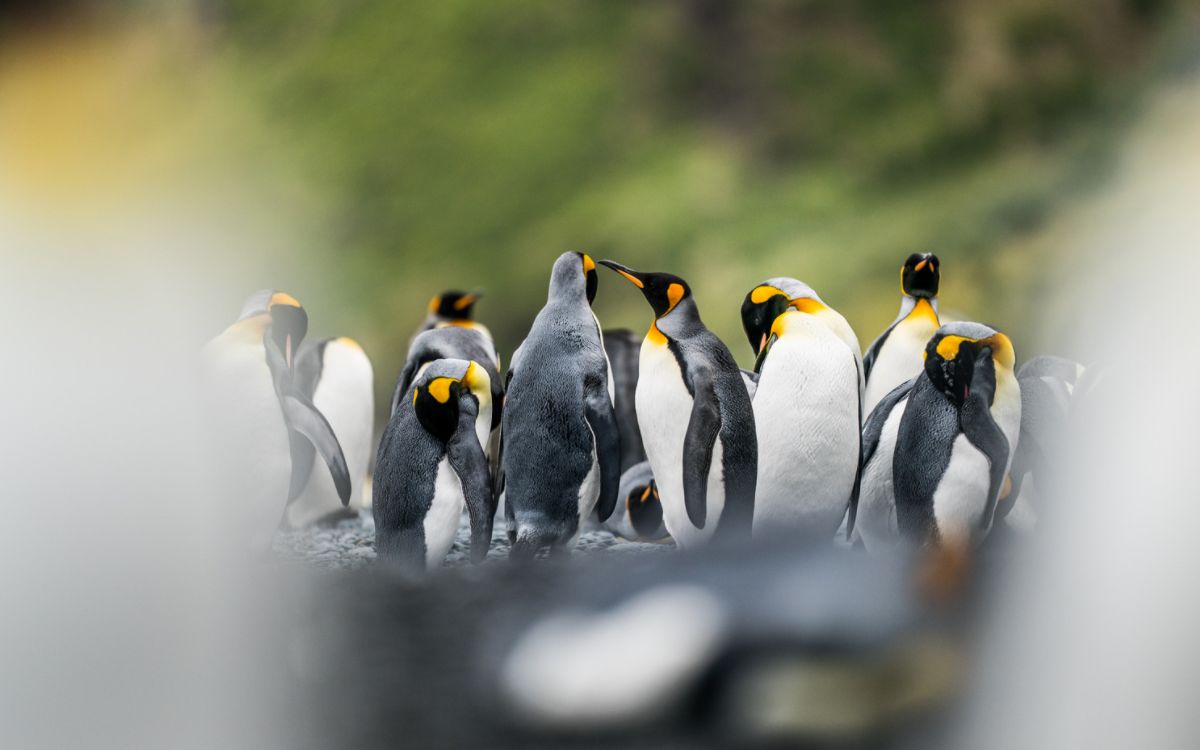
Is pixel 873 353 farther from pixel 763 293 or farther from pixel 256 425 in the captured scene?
pixel 256 425

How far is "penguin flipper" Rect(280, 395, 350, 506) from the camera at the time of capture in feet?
6.44

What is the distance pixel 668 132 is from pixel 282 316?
4855 mm

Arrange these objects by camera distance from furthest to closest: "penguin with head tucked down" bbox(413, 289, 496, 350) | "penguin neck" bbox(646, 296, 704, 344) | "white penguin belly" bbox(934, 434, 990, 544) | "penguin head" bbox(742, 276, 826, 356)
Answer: "penguin with head tucked down" bbox(413, 289, 496, 350)
"penguin head" bbox(742, 276, 826, 356)
"penguin neck" bbox(646, 296, 704, 344)
"white penguin belly" bbox(934, 434, 990, 544)

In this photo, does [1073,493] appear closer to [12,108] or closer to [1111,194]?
[1111,194]

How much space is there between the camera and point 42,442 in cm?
88

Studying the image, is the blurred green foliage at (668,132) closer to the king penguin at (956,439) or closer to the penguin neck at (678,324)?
the penguin neck at (678,324)

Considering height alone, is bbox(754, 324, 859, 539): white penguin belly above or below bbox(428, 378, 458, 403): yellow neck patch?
below

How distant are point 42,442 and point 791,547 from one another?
2.34 feet

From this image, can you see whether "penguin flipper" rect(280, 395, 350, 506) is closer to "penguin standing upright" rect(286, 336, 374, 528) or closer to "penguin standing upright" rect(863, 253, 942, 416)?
"penguin standing upright" rect(286, 336, 374, 528)

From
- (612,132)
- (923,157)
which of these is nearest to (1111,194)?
(923,157)

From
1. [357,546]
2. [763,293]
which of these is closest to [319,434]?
[357,546]

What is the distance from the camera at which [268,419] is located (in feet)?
6.19

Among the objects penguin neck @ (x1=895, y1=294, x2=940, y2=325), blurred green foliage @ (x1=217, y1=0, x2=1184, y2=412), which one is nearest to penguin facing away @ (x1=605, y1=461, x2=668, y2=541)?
penguin neck @ (x1=895, y1=294, x2=940, y2=325)

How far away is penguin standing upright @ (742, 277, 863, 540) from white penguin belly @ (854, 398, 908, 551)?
3 centimetres
